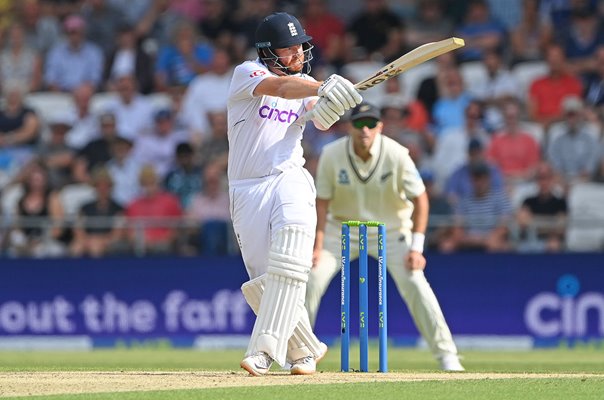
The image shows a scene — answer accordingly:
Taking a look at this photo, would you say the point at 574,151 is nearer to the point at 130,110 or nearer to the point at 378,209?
the point at 378,209

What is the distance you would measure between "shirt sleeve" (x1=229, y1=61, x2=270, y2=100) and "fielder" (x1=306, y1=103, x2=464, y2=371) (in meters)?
2.67

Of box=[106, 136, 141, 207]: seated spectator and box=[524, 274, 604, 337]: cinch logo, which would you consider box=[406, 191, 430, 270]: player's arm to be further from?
box=[106, 136, 141, 207]: seated spectator

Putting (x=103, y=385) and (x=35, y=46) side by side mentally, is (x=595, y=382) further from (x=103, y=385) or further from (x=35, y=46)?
(x=35, y=46)

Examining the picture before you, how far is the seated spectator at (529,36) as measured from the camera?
15.5 metres

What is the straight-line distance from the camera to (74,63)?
16984 mm

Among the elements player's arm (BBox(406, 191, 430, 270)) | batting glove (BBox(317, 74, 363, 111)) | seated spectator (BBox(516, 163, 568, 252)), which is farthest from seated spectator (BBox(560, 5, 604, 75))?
batting glove (BBox(317, 74, 363, 111))

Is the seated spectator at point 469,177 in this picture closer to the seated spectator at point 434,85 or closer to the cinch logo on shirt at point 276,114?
the seated spectator at point 434,85

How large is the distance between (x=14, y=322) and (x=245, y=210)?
7623 mm

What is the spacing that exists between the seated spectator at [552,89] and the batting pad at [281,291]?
25.7 feet

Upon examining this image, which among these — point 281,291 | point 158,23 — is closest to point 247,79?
point 281,291

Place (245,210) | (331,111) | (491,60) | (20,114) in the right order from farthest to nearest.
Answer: (20,114), (491,60), (245,210), (331,111)

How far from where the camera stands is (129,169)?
51.0ft

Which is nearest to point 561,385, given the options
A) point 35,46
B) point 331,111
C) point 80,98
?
point 331,111

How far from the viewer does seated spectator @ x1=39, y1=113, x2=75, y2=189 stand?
15492 millimetres
